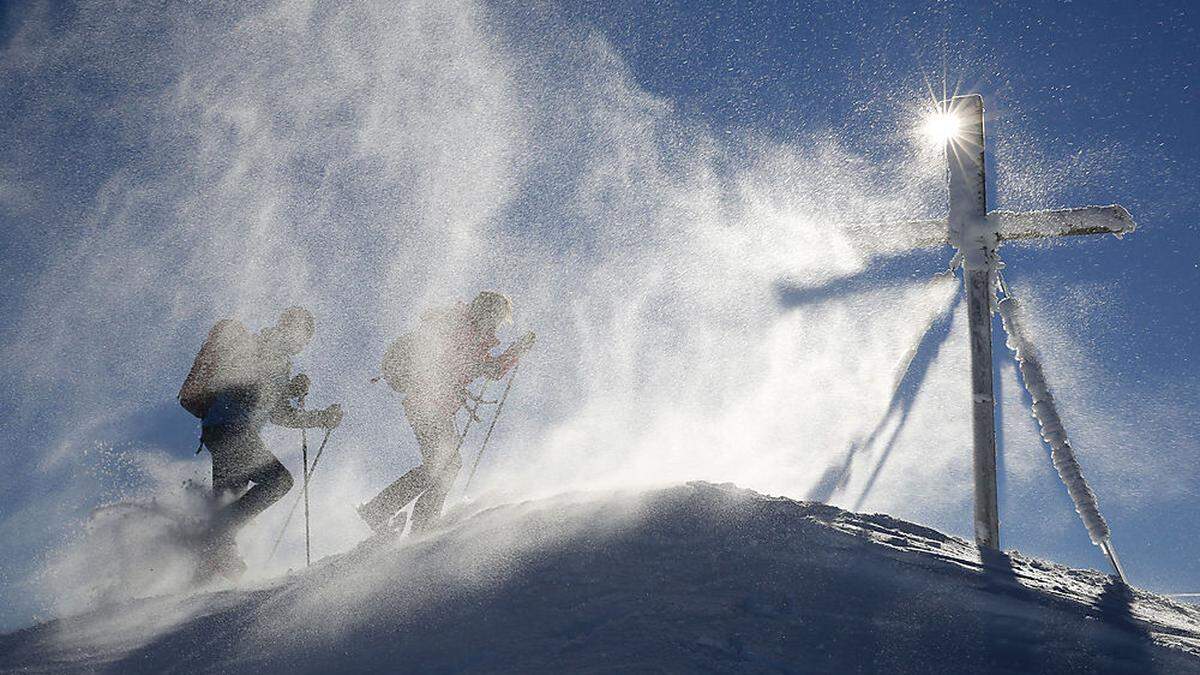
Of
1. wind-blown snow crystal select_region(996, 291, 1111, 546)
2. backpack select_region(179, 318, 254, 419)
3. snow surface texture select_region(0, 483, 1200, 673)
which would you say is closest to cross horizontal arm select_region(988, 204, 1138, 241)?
wind-blown snow crystal select_region(996, 291, 1111, 546)

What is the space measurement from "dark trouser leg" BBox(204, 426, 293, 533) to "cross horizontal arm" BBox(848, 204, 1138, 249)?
471 inches

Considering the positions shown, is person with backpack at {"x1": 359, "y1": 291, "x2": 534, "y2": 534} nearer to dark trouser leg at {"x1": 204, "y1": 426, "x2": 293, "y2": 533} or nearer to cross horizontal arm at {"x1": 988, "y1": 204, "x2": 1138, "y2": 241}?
dark trouser leg at {"x1": 204, "y1": 426, "x2": 293, "y2": 533}

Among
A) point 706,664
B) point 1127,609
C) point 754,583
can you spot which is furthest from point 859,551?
point 706,664

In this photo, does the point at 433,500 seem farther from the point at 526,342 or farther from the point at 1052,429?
the point at 1052,429

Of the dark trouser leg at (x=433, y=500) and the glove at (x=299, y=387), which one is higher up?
the glove at (x=299, y=387)

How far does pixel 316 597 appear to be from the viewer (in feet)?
20.9

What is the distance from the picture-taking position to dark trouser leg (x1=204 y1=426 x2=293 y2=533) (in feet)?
34.6

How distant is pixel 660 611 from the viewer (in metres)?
5.20

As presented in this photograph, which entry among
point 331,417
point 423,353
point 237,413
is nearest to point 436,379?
point 423,353

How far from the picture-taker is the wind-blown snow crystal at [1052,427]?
36.5 feet

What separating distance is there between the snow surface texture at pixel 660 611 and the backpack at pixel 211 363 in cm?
346

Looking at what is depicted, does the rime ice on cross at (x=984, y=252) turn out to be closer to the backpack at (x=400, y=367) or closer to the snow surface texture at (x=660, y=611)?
the snow surface texture at (x=660, y=611)

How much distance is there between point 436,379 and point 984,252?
963cm

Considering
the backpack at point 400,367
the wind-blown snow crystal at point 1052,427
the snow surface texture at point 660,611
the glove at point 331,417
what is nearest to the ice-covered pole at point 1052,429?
the wind-blown snow crystal at point 1052,427
